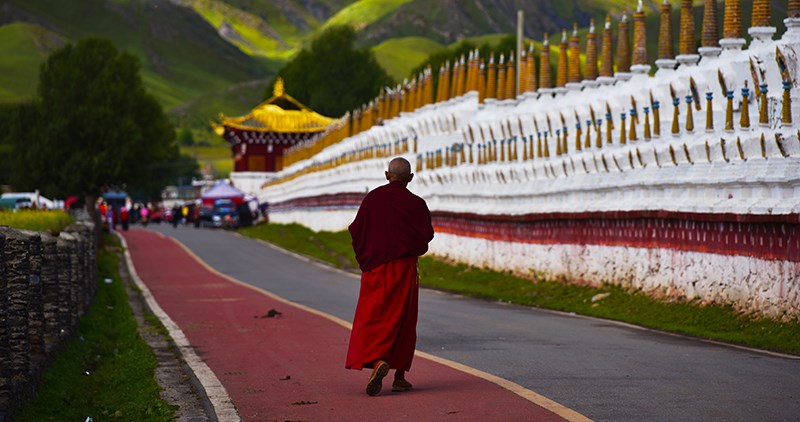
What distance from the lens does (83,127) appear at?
53.9 metres

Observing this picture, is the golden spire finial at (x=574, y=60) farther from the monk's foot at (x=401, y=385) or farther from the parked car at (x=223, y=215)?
the parked car at (x=223, y=215)

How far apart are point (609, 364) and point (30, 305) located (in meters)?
5.17

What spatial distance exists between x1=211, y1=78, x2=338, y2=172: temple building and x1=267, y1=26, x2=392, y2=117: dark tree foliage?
541 inches

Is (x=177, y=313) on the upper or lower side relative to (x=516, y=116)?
lower

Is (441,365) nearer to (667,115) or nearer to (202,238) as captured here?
(667,115)

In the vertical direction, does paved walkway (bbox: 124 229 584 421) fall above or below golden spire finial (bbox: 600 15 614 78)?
below

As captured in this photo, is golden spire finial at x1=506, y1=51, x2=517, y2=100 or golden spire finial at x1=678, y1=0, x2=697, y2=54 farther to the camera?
golden spire finial at x1=506, y1=51, x2=517, y2=100

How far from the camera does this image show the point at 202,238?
6388 cm

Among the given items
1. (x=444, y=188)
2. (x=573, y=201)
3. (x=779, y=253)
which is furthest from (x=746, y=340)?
(x=444, y=188)

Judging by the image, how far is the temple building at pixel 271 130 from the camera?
110 metres

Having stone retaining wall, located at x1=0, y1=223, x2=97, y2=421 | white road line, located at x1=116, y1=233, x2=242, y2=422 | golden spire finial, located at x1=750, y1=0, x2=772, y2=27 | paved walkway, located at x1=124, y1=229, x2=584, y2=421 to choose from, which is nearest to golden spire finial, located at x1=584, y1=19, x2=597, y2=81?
golden spire finial, located at x1=750, y1=0, x2=772, y2=27

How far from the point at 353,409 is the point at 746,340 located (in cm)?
768

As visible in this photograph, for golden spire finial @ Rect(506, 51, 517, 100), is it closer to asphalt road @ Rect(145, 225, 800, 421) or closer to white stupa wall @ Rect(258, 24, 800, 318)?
white stupa wall @ Rect(258, 24, 800, 318)

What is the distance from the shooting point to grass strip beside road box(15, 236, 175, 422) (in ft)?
42.7
